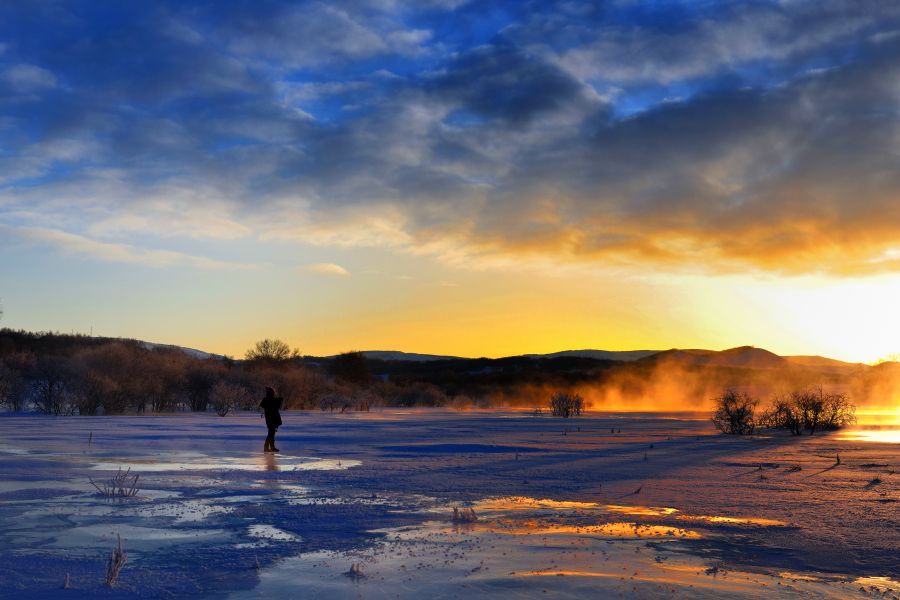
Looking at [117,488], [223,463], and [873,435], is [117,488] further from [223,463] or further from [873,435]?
[873,435]

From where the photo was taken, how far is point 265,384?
4756cm

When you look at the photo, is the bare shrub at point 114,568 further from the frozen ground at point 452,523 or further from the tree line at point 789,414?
the tree line at point 789,414

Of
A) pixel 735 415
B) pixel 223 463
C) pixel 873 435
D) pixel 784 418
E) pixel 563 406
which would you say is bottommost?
pixel 223 463

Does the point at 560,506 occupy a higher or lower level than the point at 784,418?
lower

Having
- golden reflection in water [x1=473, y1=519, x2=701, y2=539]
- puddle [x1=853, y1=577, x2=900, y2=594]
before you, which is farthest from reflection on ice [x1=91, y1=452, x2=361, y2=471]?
puddle [x1=853, y1=577, x2=900, y2=594]

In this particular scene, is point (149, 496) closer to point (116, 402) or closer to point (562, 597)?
point (562, 597)

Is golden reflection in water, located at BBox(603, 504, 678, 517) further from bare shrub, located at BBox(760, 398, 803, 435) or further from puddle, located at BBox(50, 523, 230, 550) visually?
bare shrub, located at BBox(760, 398, 803, 435)

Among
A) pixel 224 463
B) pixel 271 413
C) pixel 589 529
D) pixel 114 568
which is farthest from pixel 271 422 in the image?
pixel 114 568

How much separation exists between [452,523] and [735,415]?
64.1 ft

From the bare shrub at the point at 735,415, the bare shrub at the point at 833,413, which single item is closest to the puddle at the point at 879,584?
the bare shrub at the point at 735,415

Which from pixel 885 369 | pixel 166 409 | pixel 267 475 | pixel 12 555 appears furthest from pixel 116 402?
pixel 885 369

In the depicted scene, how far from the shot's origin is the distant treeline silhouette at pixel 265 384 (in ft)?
124

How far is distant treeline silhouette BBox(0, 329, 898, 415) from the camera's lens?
124ft

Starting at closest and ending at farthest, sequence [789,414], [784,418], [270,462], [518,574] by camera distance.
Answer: [518,574] → [270,462] → [789,414] → [784,418]
